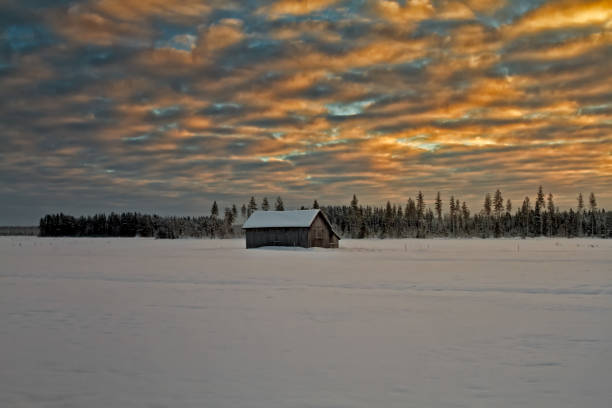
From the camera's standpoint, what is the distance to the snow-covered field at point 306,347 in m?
7.41

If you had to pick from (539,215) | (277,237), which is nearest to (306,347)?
(277,237)

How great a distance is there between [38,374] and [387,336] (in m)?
6.89

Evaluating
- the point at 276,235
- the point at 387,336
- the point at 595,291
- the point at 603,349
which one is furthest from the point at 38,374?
the point at 276,235

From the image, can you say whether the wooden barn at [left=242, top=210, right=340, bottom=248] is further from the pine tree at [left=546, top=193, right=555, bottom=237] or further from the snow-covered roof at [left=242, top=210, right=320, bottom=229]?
the pine tree at [left=546, top=193, right=555, bottom=237]

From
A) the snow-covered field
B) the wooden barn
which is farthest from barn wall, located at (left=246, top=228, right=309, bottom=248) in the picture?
the snow-covered field

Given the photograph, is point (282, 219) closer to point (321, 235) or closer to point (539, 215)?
point (321, 235)

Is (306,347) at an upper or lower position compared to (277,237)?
lower

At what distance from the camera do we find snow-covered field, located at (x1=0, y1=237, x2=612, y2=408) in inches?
292

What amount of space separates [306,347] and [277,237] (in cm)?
5356

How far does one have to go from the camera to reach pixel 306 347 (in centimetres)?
1041

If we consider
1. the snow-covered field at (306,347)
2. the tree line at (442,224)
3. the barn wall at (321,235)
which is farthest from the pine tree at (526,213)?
the snow-covered field at (306,347)

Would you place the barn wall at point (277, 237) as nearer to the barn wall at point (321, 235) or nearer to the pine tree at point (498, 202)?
the barn wall at point (321, 235)

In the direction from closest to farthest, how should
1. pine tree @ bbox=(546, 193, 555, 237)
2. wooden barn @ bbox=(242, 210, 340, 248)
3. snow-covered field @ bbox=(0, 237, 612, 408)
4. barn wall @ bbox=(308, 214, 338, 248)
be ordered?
snow-covered field @ bbox=(0, 237, 612, 408) < wooden barn @ bbox=(242, 210, 340, 248) < barn wall @ bbox=(308, 214, 338, 248) < pine tree @ bbox=(546, 193, 555, 237)

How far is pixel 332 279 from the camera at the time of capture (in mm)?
24984
